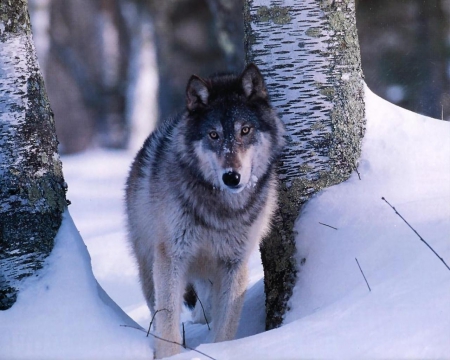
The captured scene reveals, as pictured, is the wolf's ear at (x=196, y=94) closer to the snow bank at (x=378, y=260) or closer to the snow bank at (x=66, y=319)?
the snow bank at (x=378, y=260)

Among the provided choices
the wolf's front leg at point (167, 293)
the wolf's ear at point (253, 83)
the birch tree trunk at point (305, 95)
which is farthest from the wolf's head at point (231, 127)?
the wolf's front leg at point (167, 293)

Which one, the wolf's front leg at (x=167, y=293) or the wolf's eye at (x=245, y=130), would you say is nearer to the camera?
the wolf's eye at (x=245, y=130)

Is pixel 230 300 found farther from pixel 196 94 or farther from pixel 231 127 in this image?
pixel 196 94

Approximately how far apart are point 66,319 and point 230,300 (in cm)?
90

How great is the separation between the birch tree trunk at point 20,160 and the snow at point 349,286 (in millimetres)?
112

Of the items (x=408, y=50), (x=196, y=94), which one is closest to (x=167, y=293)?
(x=196, y=94)

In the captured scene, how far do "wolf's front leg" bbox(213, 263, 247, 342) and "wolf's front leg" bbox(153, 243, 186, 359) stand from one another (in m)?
0.27

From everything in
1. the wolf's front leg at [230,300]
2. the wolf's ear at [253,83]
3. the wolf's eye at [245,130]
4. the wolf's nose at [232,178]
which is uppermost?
the wolf's ear at [253,83]

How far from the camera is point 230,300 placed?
13.0 ft

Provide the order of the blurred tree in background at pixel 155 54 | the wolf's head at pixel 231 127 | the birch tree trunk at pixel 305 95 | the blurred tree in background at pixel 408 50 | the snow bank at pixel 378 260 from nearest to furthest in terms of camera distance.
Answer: the snow bank at pixel 378 260
the wolf's head at pixel 231 127
the birch tree trunk at pixel 305 95
the blurred tree in background at pixel 408 50
the blurred tree in background at pixel 155 54

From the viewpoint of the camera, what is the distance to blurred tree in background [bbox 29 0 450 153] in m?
14.0

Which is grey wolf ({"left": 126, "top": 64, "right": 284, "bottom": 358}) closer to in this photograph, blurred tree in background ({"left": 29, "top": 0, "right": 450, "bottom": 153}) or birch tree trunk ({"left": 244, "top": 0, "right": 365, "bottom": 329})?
birch tree trunk ({"left": 244, "top": 0, "right": 365, "bottom": 329})

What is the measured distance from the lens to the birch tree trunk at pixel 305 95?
411 cm

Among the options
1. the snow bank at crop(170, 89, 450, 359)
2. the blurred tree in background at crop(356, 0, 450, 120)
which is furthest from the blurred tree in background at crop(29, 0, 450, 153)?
the snow bank at crop(170, 89, 450, 359)
